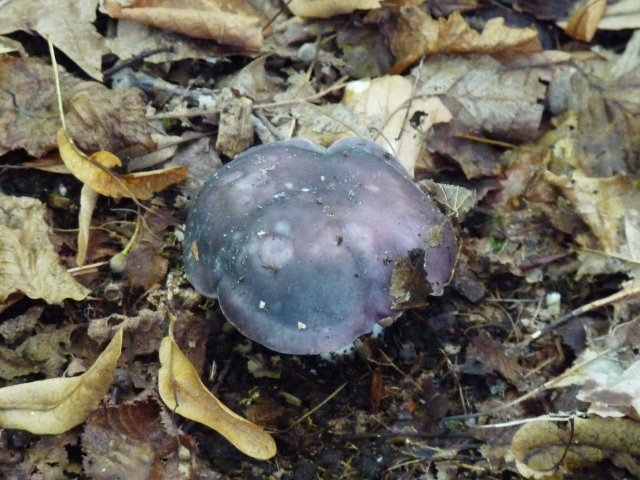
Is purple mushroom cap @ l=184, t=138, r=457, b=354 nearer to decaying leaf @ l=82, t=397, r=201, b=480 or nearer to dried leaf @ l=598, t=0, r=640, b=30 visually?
decaying leaf @ l=82, t=397, r=201, b=480

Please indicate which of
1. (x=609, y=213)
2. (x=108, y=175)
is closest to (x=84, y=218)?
(x=108, y=175)

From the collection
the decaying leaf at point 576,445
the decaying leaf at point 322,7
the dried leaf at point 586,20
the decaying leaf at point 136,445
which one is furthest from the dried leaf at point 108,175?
the dried leaf at point 586,20

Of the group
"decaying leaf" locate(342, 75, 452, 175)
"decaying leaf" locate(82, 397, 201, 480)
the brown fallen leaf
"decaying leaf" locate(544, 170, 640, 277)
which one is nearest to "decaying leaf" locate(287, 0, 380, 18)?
the brown fallen leaf

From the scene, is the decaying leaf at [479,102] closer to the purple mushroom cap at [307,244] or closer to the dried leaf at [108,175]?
the purple mushroom cap at [307,244]

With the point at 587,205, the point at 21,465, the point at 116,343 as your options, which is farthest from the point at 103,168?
the point at 587,205

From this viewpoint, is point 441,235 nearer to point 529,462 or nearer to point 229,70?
point 529,462
